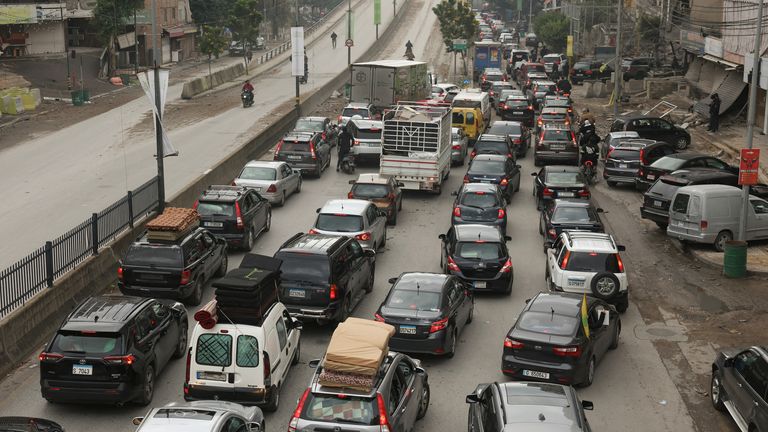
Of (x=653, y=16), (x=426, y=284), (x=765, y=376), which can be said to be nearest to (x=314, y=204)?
(x=426, y=284)

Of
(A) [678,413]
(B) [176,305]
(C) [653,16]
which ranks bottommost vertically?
(A) [678,413]

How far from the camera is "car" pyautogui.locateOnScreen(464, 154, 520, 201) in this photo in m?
32.3

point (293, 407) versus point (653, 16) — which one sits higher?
point (653, 16)

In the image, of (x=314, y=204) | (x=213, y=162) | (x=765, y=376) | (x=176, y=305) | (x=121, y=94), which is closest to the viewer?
(x=765, y=376)

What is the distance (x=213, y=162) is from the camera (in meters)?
39.3

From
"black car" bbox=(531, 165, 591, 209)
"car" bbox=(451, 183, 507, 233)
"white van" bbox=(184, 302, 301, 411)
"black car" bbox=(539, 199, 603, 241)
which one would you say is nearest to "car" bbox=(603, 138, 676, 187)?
"black car" bbox=(531, 165, 591, 209)

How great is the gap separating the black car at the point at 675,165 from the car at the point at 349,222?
12225 millimetres

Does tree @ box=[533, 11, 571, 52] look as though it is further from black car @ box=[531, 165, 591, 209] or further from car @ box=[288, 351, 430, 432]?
car @ box=[288, 351, 430, 432]

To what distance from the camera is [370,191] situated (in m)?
29.3

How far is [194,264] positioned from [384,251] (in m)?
6.76

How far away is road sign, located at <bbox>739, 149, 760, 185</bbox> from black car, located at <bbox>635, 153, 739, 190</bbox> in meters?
8.19

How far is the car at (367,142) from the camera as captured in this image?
1535 inches

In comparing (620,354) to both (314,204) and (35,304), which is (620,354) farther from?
(314,204)

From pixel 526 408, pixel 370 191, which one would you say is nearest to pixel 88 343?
pixel 526 408
